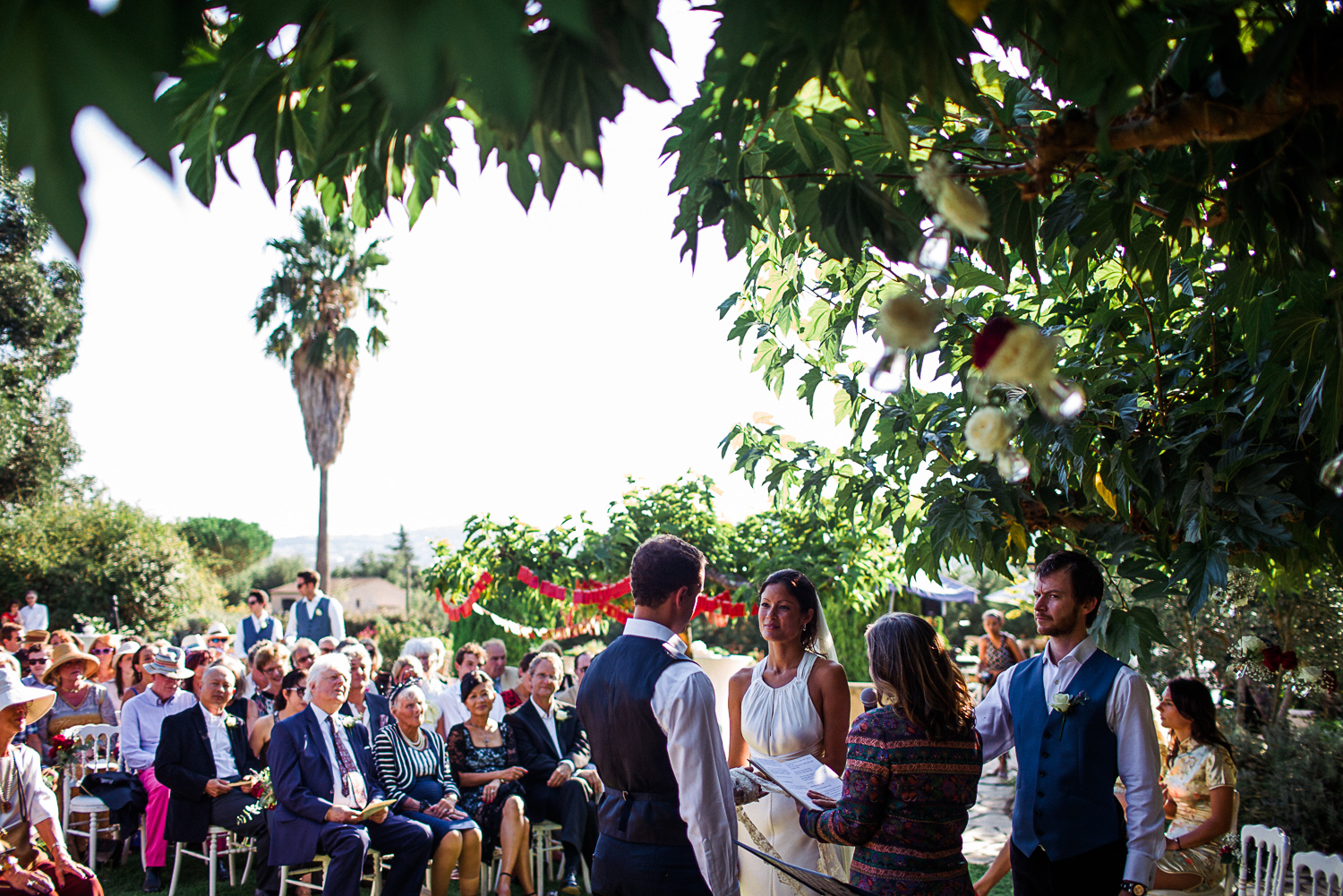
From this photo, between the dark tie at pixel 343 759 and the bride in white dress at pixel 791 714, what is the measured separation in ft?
8.62

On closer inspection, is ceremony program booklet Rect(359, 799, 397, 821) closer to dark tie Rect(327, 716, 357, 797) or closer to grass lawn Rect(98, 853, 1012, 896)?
dark tie Rect(327, 716, 357, 797)

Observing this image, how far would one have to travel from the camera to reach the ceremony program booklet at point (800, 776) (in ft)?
9.25

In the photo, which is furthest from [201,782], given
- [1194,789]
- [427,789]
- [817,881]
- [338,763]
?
[1194,789]

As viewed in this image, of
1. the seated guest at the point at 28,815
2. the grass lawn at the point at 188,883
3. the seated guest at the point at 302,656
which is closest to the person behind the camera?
the seated guest at the point at 28,815

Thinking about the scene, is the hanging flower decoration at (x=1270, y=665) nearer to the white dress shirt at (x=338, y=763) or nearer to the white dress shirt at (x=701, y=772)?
the white dress shirt at (x=701, y=772)

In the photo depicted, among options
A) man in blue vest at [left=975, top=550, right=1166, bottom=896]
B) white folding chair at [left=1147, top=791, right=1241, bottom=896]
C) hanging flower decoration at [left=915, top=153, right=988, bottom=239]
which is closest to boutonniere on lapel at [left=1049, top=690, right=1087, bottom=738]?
man in blue vest at [left=975, top=550, right=1166, bottom=896]

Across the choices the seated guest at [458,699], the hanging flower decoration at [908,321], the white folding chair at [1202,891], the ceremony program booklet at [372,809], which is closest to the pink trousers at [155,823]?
the ceremony program booklet at [372,809]

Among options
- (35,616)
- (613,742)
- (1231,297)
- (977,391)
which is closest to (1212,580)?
(1231,297)

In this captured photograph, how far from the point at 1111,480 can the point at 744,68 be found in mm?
1947

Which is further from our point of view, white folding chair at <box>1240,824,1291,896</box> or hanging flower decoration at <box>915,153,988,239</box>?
white folding chair at <box>1240,824,1291,896</box>

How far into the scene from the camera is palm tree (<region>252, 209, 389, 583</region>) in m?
19.9

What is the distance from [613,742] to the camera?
2664mm

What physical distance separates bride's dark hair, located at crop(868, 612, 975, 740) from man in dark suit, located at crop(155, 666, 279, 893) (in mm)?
4560

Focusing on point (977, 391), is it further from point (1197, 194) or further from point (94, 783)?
point (94, 783)
